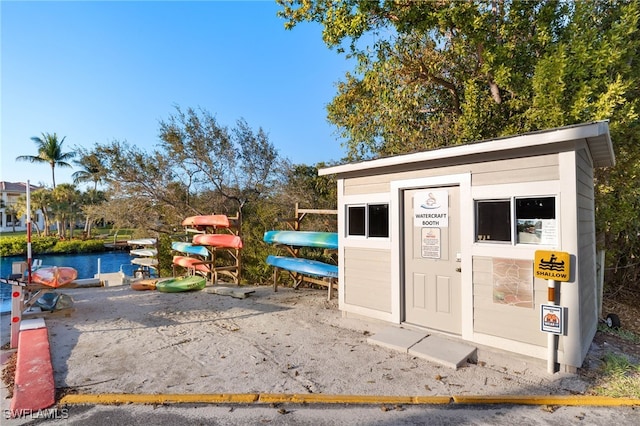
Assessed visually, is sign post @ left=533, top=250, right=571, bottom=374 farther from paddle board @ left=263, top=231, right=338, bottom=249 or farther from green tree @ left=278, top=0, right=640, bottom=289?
green tree @ left=278, top=0, right=640, bottom=289

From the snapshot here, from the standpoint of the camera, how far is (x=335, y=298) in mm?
7340

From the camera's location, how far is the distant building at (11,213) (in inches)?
1719

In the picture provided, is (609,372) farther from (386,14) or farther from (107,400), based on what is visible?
(386,14)

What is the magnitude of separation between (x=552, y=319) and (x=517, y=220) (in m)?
1.13

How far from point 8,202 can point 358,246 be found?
193ft

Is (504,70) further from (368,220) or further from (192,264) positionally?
(192,264)

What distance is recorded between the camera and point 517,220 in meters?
3.91

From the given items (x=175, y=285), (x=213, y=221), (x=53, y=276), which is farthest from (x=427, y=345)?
(x=213, y=221)

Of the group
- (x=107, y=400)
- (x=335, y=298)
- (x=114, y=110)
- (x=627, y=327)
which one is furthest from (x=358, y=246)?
(x=114, y=110)

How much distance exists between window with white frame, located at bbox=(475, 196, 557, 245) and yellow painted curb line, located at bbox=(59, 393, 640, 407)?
5.10ft

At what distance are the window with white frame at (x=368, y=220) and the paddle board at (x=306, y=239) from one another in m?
0.91

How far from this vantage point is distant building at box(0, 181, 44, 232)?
43.7 meters

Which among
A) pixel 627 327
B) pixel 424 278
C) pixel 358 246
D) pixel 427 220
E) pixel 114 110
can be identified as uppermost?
pixel 114 110

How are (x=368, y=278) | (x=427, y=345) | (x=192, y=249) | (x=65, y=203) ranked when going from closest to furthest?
(x=427, y=345), (x=368, y=278), (x=192, y=249), (x=65, y=203)
